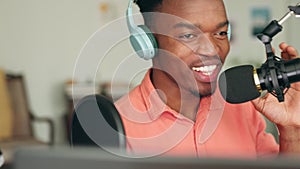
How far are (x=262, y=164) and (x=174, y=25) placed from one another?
961 mm

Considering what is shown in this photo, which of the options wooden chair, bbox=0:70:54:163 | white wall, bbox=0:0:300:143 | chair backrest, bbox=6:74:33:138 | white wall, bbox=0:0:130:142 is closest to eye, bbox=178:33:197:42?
white wall, bbox=0:0:300:143

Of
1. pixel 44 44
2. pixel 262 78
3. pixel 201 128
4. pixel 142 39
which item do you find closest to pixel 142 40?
pixel 142 39

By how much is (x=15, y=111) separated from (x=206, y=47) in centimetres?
239

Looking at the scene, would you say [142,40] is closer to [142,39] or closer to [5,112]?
[142,39]

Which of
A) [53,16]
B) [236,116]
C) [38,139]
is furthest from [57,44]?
[236,116]

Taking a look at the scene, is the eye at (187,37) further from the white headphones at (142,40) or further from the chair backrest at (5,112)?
the chair backrest at (5,112)

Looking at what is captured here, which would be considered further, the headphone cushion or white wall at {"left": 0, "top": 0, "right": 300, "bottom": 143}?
white wall at {"left": 0, "top": 0, "right": 300, "bottom": 143}

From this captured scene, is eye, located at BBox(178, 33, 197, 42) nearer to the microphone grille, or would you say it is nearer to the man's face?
the man's face

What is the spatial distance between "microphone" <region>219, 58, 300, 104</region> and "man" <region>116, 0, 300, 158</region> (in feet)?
0.57

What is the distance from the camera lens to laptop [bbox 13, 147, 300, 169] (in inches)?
19.0

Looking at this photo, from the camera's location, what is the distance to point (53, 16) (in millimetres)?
3455

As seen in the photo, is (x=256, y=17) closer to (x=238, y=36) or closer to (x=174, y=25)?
(x=238, y=36)

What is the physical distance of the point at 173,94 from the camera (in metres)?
1.44

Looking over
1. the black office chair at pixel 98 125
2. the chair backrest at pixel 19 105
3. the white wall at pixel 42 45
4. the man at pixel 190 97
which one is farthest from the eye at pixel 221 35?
the chair backrest at pixel 19 105
